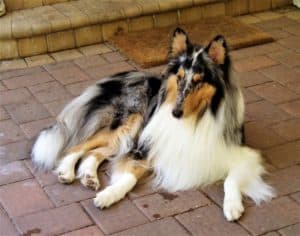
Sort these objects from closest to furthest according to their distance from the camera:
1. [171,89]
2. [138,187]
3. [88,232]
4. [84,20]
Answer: [88,232]
[171,89]
[138,187]
[84,20]

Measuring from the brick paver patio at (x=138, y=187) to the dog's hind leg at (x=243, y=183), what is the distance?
5 centimetres

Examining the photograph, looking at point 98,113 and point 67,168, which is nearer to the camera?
point 67,168

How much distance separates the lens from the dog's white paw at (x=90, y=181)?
9.66 ft

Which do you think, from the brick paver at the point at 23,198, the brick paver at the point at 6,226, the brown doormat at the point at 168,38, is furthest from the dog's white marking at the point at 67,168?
the brown doormat at the point at 168,38

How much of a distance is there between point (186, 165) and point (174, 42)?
564 mm

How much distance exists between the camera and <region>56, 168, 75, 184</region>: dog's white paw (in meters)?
2.98

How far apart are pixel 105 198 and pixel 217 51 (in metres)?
0.81

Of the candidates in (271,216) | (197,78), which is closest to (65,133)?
(197,78)

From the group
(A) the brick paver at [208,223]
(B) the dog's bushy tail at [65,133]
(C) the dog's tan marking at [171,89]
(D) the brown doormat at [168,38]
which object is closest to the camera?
(A) the brick paver at [208,223]

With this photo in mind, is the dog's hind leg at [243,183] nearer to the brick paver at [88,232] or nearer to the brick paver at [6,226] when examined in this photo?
the brick paver at [88,232]

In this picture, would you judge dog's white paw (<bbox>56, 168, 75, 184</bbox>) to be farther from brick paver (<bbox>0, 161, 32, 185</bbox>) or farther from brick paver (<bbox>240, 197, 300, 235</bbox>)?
brick paver (<bbox>240, 197, 300, 235</bbox>)

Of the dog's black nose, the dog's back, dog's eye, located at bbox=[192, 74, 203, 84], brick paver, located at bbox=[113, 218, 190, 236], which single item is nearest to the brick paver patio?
brick paver, located at bbox=[113, 218, 190, 236]

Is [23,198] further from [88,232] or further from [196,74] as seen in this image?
[196,74]

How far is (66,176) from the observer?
2980 mm
